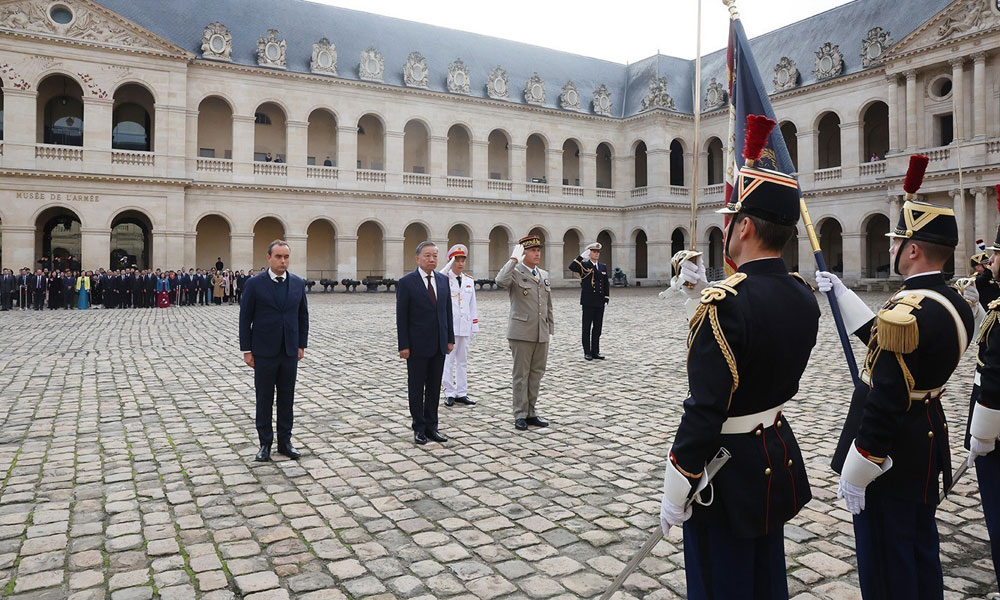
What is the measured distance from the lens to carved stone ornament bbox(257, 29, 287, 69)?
3509 cm

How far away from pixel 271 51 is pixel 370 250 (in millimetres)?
12194

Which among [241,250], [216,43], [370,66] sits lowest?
[241,250]

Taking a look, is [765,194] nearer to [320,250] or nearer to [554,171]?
[320,250]

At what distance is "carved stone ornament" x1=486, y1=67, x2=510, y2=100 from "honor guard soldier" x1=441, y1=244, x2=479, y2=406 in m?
34.3

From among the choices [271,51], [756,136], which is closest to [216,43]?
[271,51]

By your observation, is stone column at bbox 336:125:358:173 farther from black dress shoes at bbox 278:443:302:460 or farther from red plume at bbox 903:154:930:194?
red plume at bbox 903:154:930:194

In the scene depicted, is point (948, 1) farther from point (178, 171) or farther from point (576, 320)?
point (178, 171)

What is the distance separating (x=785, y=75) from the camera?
38.7m

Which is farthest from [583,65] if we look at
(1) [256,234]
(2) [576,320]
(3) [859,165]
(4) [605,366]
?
(4) [605,366]

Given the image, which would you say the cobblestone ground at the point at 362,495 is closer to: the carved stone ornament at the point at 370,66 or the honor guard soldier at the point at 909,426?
the honor guard soldier at the point at 909,426

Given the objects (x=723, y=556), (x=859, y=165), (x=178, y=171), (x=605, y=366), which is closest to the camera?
(x=723, y=556)

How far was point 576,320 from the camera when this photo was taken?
2048cm

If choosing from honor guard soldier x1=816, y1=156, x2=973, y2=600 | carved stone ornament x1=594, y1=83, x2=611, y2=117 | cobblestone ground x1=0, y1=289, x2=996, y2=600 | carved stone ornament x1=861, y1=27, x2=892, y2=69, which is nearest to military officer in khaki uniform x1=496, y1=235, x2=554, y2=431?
cobblestone ground x1=0, y1=289, x2=996, y2=600

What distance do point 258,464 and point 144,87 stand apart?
1324 inches
